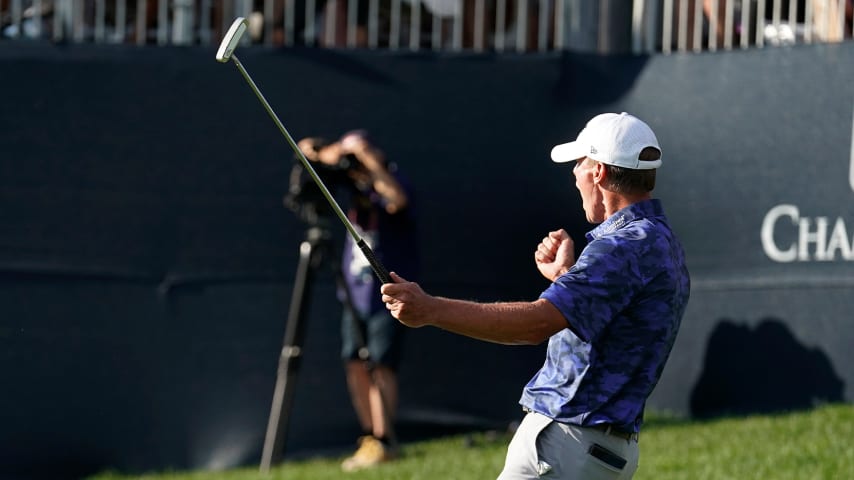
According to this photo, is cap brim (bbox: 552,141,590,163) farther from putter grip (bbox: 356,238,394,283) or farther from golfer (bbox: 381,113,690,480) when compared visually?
putter grip (bbox: 356,238,394,283)

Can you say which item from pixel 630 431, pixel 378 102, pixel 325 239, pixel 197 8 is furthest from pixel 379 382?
pixel 630 431

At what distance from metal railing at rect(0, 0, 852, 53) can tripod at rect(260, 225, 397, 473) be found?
1.43 metres

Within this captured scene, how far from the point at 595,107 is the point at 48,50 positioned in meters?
3.36

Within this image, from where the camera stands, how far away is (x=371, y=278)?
27.4 ft

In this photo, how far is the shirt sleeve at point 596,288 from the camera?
3707 millimetres

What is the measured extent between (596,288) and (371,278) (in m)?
4.68

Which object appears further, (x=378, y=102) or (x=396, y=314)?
(x=378, y=102)

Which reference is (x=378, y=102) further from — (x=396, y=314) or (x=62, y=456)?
(x=396, y=314)

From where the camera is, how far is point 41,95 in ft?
28.0

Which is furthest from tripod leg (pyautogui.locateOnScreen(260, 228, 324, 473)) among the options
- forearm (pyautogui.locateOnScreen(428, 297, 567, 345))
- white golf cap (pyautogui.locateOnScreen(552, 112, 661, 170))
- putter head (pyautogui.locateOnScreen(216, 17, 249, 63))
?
forearm (pyautogui.locateOnScreen(428, 297, 567, 345))

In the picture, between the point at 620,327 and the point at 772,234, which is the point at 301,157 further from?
the point at 772,234

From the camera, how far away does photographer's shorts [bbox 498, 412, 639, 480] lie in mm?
3986

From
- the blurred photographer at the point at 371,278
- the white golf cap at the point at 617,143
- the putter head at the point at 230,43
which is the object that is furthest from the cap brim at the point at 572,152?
the blurred photographer at the point at 371,278

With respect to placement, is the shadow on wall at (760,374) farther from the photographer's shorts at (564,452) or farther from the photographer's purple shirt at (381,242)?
the photographer's shorts at (564,452)
